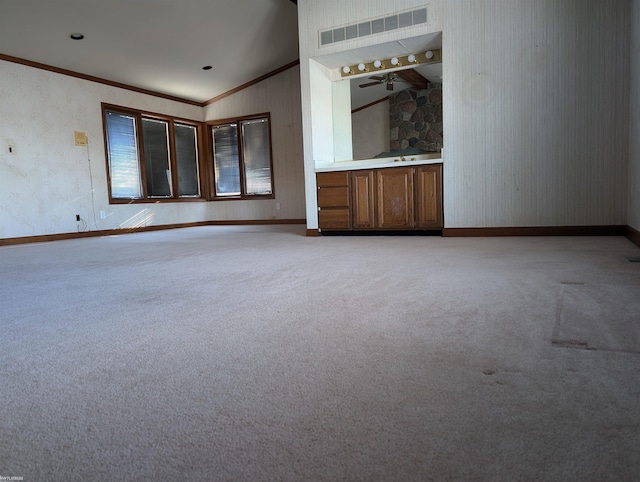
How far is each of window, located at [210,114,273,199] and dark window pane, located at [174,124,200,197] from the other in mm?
398

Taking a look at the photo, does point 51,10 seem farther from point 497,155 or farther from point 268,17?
point 497,155

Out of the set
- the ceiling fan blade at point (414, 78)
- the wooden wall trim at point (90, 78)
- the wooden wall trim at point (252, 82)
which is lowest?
the ceiling fan blade at point (414, 78)

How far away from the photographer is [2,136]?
232 inches

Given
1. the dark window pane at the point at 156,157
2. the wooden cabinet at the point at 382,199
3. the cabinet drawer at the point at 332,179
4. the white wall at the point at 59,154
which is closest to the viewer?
the wooden cabinet at the point at 382,199

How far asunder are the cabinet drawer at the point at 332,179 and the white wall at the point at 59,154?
10.3ft

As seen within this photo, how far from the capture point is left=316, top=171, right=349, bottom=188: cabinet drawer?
5305 mm

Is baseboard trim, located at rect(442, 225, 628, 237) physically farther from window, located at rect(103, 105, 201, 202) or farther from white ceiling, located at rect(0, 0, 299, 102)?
window, located at rect(103, 105, 201, 202)

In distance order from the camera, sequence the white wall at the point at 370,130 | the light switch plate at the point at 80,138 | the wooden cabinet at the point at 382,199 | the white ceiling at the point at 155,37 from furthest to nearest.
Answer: the light switch plate at the point at 80,138
the white wall at the point at 370,130
the white ceiling at the point at 155,37
the wooden cabinet at the point at 382,199

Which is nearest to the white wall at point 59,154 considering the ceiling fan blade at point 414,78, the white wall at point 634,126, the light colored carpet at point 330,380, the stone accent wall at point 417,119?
the stone accent wall at point 417,119

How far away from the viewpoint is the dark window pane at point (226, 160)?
9.19 metres

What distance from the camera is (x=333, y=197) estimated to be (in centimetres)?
538

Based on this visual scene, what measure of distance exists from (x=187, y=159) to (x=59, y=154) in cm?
279

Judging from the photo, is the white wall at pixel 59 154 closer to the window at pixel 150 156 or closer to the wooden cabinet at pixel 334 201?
the window at pixel 150 156

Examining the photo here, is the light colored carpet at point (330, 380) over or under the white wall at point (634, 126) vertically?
under
